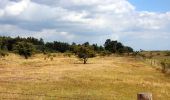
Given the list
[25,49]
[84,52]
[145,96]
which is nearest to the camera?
[145,96]

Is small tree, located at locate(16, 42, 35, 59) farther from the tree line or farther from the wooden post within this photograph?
the wooden post

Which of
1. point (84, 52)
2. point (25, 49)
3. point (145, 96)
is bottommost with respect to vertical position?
point (145, 96)

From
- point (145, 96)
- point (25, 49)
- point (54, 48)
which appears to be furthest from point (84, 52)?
point (54, 48)

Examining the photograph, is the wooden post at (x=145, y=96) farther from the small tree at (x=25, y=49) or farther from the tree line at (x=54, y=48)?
the small tree at (x=25, y=49)

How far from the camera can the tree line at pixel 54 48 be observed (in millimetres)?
84875

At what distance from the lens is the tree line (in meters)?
84.9

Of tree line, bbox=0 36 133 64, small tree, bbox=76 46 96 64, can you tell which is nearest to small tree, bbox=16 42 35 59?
tree line, bbox=0 36 133 64

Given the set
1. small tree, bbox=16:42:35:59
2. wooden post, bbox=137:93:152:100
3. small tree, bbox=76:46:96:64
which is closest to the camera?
wooden post, bbox=137:93:152:100

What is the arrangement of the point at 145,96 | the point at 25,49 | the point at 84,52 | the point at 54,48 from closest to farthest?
the point at 145,96 < the point at 84,52 < the point at 25,49 < the point at 54,48

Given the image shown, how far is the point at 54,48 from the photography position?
18962 centimetres

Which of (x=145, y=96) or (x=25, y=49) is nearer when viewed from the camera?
(x=145, y=96)

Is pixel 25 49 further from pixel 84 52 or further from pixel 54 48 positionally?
pixel 54 48

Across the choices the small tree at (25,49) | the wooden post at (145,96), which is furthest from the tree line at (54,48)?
the wooden post at (145,96)

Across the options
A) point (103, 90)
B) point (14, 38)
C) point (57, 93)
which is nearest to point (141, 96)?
point (57, 93)
